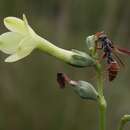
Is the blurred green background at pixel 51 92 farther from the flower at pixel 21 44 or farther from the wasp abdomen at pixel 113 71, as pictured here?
the wasp abdomen at pixel 113 71

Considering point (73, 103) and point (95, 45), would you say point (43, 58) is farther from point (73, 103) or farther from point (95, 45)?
point (95, 45)

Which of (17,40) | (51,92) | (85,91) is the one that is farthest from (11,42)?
(51,92)

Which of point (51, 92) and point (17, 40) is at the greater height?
point (51, 92)

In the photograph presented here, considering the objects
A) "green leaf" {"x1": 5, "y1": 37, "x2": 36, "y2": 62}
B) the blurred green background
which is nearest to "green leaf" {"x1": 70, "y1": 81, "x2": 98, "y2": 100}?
"green leaf" {"x1": 5, "y1": 37, "x2": 36, "y2": 62}

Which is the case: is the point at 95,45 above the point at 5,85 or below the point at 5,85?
below

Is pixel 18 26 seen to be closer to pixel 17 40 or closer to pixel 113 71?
pixel 17 40

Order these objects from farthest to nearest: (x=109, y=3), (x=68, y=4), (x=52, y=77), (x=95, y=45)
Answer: (x=68, y=4), (x=109, y=3), (x=52, y=77), (x=95, y=45)

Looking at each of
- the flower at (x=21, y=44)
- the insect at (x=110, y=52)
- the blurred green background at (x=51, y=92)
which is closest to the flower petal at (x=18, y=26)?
the flower at (x=21, y=44)

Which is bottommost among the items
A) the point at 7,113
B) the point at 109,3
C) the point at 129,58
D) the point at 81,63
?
the point at 81,63

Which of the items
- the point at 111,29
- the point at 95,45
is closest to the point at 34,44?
the point at 95,45
